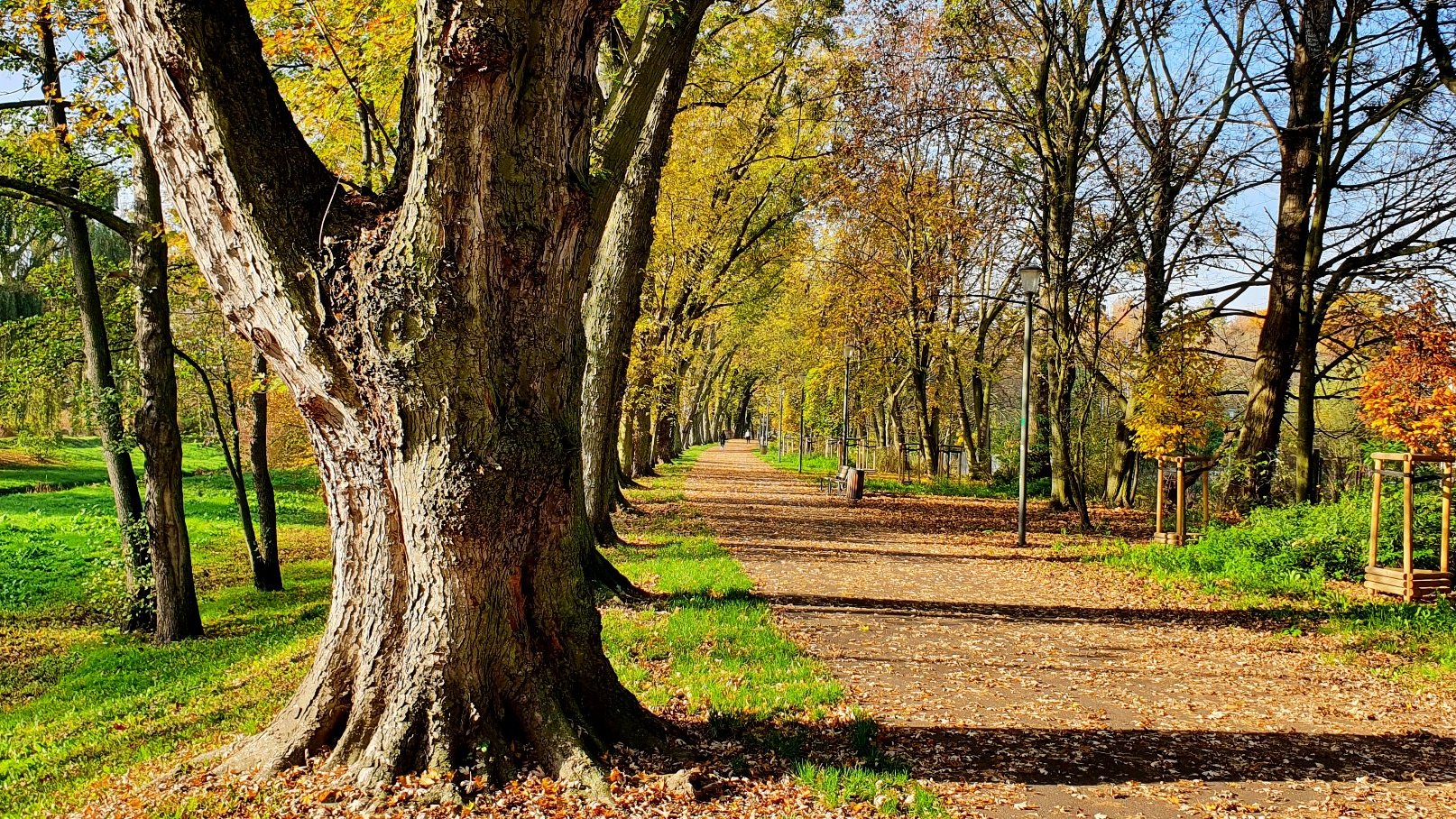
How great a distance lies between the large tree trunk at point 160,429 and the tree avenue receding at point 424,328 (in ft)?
22.9

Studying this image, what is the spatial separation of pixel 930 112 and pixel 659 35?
10.4 meters

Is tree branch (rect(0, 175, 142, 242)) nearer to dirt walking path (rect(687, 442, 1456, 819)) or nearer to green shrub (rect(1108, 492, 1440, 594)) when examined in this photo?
dirt walking path (rect(687, 442, 1456, 819))

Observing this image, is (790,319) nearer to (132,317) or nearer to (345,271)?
(132,317)

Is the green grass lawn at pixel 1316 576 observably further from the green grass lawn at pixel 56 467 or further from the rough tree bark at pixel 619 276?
the green grass lawn at pixel 56 467

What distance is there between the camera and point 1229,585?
10.8 metres

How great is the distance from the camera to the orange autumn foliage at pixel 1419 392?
32.8 feet

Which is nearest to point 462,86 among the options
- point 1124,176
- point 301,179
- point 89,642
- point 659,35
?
point 301,179

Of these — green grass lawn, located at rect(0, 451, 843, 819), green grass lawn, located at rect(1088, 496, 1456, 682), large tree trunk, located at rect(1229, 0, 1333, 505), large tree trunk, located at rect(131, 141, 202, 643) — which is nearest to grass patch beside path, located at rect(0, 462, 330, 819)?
green grass lawn, located at rect(0, 451, 843, 819)

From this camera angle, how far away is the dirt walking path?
476cm

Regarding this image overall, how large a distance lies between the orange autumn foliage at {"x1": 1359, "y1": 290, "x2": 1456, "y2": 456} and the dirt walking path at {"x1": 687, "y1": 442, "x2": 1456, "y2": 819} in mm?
2812

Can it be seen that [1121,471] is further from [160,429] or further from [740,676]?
[160,429]

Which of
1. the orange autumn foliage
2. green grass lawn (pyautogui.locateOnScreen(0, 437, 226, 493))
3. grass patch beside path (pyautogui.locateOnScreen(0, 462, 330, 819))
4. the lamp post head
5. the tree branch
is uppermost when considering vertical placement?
the lamp post head

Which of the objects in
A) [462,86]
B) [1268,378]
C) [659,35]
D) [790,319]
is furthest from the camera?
[790,319]

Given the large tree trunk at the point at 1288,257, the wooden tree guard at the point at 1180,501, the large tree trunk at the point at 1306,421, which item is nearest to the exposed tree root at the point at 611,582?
the wooden tree guard at the point at 1180,501
